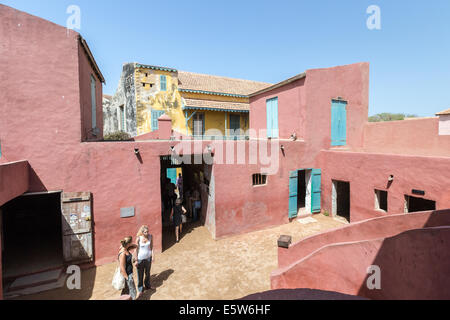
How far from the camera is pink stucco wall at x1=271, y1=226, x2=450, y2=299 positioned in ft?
8.75

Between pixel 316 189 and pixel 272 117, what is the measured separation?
461 centimetres

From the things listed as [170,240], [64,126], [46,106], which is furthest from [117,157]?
[170,240]

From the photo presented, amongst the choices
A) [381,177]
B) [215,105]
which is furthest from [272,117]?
[381,177]

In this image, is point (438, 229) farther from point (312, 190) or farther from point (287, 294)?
point (312, 190)

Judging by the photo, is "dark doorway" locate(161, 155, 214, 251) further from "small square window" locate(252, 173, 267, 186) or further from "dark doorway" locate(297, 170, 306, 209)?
"dark doorway" locate(297, 170, 306, 209)

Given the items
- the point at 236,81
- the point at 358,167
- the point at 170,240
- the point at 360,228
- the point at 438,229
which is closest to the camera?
the point at 438,229

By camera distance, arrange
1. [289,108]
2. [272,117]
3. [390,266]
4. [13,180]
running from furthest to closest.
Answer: [272,117], [289,108], [13,180], [390,266]

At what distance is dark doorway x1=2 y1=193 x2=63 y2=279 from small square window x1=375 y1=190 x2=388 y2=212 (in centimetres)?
1127

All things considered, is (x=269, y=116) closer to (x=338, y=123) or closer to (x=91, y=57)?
(x=338, y=123)

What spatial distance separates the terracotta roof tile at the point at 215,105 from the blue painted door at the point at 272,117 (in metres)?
4.14

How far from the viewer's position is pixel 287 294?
3.01 m

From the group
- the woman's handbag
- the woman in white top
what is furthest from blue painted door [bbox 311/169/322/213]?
the woman's handbag

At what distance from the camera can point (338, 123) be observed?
11.1m
